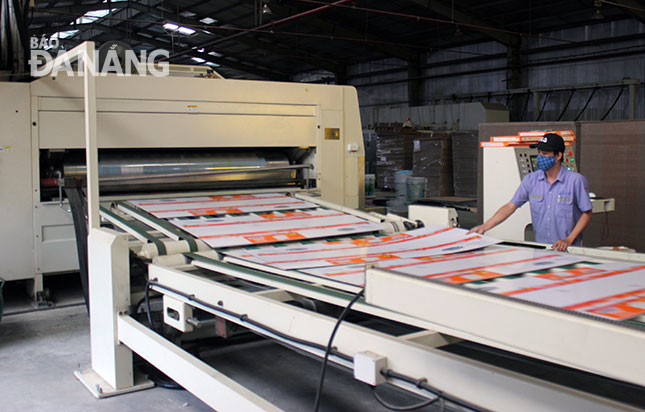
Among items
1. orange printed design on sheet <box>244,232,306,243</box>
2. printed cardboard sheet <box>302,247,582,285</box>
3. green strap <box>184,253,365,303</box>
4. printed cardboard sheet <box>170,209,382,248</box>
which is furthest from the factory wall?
green strap <box>184,253,365,303</box>

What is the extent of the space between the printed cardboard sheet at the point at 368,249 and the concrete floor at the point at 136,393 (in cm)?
70

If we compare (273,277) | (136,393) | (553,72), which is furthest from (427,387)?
(553,72)

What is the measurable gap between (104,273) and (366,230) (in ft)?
4.30

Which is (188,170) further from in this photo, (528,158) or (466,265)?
(528,158)

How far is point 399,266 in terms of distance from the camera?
2113 mm

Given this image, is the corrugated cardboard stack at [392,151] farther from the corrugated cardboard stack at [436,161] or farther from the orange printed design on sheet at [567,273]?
the orange printed design on sheet at [567,273]

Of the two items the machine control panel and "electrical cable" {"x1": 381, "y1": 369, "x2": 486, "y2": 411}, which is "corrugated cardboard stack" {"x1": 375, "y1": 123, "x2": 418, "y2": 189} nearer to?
the machine control panel

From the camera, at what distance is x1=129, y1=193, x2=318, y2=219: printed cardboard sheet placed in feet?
11.3

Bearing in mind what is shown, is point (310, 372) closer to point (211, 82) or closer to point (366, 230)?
point (366, 230)

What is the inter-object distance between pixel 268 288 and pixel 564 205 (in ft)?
6.49

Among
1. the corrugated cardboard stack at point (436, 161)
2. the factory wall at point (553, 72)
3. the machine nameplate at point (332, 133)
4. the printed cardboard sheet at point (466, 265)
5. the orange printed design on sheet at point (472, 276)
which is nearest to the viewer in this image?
the orange printed design on sheet at point (472, 276)

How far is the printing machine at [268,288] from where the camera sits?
1190 millimetres

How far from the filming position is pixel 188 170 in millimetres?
4039

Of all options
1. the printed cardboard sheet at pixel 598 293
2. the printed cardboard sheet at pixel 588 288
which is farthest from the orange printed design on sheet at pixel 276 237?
the printed cardboard sheet at pixel 598 293
